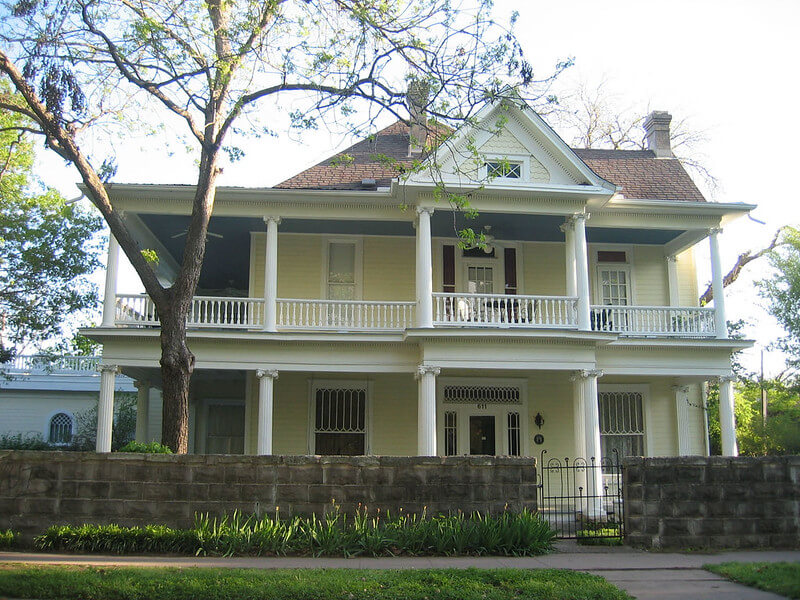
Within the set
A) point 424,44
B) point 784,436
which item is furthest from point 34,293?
point 784,436

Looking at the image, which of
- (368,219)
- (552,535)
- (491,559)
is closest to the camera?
(491,559)

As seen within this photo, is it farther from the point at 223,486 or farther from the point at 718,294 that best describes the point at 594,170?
the point at 223,486

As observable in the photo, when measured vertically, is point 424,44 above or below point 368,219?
above

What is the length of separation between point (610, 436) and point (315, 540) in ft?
37.6

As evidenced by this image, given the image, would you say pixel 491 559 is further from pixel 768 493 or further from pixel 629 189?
pixel 629 189

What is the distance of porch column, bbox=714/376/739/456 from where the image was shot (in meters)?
17.7

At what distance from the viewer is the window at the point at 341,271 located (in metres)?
19.4

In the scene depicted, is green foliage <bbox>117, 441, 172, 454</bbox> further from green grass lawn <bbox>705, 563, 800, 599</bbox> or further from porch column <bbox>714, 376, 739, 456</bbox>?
porch column <bbox>714, 376, 739, 456</bbox>

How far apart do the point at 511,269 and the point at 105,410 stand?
10163 millimetres

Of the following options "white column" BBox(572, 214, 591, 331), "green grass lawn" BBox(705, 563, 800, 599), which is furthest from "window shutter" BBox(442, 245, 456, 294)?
"green grass lawn" BBox(705, 563, 800, 599)

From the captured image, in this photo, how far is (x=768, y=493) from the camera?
11344 millimetres

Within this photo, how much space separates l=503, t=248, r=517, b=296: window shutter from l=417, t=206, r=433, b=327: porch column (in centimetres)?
344

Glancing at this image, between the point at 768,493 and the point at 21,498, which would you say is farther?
the point at 768,493

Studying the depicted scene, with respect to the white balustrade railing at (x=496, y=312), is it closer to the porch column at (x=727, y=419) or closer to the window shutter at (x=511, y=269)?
the window shutter at (x=511, y=269)
